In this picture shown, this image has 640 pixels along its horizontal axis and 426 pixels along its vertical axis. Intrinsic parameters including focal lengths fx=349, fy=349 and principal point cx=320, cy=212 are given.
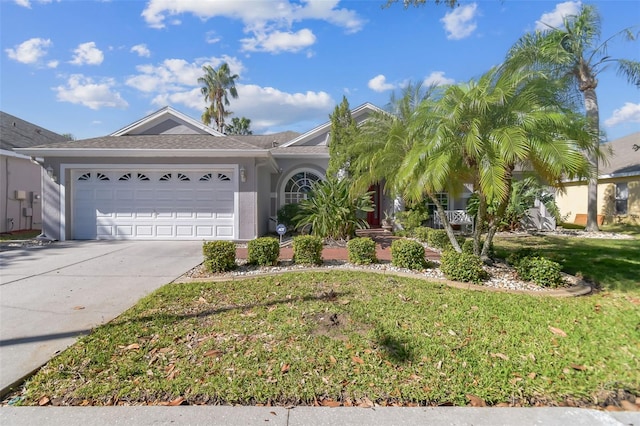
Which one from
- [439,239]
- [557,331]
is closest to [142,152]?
[439,239]

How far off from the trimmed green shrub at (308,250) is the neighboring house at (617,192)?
14.1m

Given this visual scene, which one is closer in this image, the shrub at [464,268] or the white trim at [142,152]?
the shrub at [464,268]

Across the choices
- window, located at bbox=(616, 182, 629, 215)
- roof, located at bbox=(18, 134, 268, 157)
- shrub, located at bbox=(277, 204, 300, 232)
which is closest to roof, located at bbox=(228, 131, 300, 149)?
shrub, located at bbox=(277, 204, 300, 232)

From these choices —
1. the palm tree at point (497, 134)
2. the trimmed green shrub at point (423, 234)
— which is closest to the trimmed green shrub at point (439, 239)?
the trimmed green shrub at point (423, 234)

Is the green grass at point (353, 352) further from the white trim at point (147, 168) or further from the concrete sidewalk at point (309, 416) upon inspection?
the white trim at point (147, 168)

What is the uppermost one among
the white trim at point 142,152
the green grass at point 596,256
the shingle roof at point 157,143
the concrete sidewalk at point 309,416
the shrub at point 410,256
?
the shingle roof at point 157,143

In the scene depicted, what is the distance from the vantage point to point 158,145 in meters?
11.4

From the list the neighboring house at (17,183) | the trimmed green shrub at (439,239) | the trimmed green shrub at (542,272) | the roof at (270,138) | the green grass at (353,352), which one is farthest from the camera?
the roof at (270,138)

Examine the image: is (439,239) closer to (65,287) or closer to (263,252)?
(263,252)

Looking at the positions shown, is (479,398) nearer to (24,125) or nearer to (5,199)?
(5,199)

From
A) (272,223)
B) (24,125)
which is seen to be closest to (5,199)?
(24,125)

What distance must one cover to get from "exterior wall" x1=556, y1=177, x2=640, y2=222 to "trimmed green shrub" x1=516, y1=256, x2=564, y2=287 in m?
11.6

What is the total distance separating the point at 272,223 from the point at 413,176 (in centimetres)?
969

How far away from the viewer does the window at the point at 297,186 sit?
1540 cm
